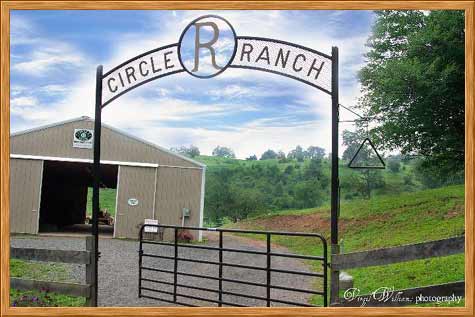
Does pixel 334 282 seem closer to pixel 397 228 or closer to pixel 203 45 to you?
pixel 203 45

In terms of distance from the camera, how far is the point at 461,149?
1502cm

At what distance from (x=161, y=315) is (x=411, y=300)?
2315 mm

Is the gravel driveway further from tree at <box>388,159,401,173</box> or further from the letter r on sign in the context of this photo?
tree at <box>388,159,401,173</box>

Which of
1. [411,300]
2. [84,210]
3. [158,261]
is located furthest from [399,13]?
[84,210]

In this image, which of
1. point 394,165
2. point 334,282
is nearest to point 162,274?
point 334,282

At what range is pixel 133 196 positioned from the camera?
14.3 m

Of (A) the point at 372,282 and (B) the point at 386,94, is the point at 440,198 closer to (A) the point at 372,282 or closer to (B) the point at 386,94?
(B) the point at 386,94

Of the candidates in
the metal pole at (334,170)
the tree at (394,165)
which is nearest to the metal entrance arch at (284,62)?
the metal pole at (334,170)

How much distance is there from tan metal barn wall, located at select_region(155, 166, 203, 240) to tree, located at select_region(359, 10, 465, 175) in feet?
19.5

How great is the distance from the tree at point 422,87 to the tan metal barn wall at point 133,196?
722cm

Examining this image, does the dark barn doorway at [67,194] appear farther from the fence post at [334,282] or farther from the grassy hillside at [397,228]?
the fence post at [334,282]

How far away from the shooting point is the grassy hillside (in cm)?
905

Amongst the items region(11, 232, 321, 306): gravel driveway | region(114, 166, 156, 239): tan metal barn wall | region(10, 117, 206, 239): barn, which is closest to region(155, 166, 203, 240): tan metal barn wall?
region(10, 117, 206, 239): barn

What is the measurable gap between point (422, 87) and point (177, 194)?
827cm
